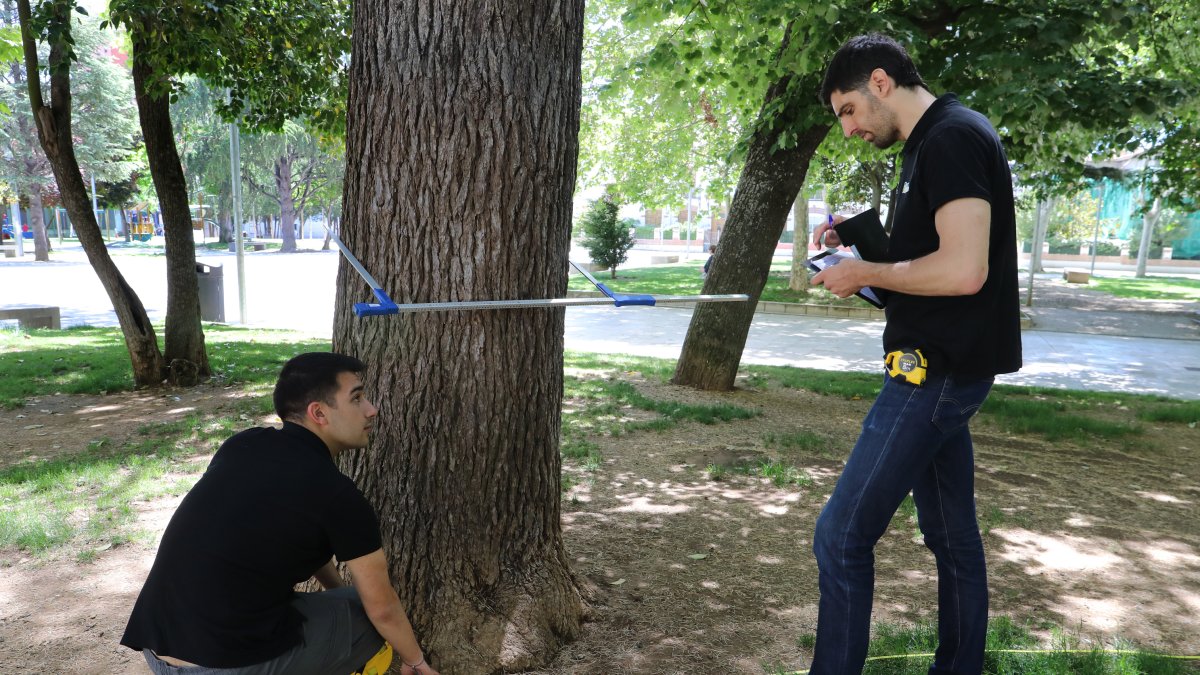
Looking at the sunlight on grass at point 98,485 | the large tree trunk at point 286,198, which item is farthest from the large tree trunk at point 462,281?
the large tree trunk at point 286,198

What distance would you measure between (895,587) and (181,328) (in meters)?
7.15

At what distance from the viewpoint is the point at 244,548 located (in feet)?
6.69

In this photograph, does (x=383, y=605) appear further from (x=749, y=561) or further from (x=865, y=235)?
(x=749, y=561)

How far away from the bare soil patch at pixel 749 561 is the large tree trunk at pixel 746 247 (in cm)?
200

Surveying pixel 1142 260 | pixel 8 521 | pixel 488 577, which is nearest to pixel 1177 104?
pixel 488 577

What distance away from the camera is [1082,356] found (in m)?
12.8

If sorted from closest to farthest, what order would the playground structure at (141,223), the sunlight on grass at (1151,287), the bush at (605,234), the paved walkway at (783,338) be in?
1. the paved walkway at (783,338)
2. the sunlight on grass at (1151,287)
3. the bush at (605,234)
4. the playground structure at (141,223)

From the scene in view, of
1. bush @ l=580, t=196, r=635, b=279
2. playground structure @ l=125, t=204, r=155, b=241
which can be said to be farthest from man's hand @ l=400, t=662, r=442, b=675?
playground structure @ l=125, t=204, r=155, b=241

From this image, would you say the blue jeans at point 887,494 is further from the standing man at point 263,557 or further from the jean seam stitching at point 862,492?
the standing man at point 263,557

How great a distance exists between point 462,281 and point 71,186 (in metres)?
6.40

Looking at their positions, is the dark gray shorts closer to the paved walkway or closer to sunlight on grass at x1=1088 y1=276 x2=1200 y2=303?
the paved walkway

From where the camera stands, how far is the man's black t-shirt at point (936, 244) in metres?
2.10

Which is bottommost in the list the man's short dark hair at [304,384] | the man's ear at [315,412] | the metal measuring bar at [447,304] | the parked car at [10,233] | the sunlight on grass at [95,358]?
the sunlight on grass at [95,358]

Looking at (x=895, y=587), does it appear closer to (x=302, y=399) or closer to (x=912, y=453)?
(x=912, y=453)
